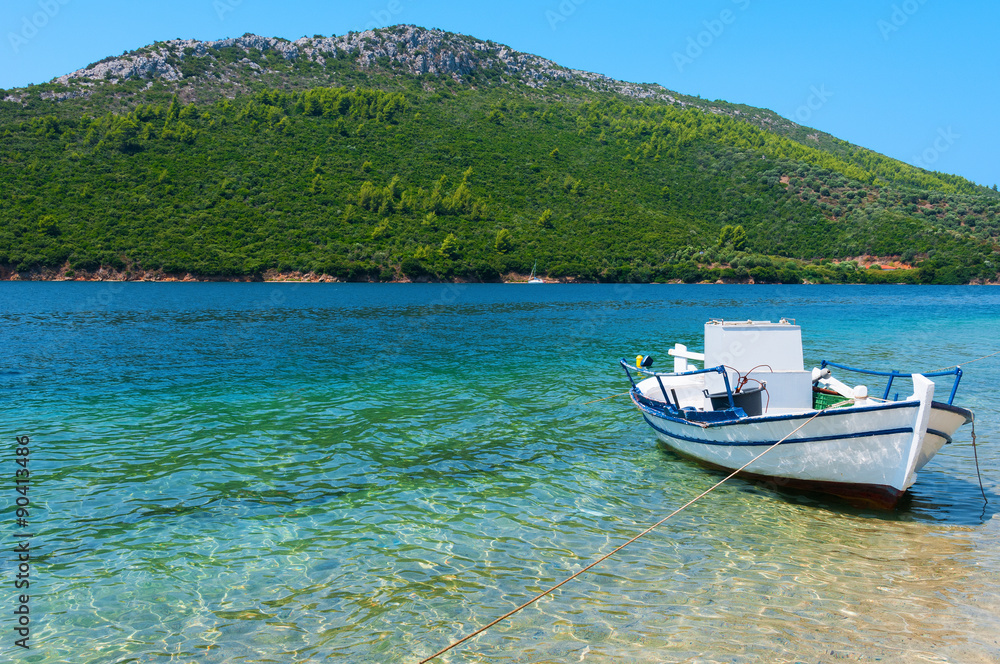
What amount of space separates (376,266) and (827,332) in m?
70.2

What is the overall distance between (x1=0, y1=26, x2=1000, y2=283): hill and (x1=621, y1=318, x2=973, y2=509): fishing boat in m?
84.6

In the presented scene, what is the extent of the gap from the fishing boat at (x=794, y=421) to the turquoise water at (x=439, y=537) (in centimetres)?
48

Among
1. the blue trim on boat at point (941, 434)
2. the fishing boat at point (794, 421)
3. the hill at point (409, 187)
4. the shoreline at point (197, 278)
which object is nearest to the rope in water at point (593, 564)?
the fishing boat at point (794, 421)

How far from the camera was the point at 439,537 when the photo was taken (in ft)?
26.7

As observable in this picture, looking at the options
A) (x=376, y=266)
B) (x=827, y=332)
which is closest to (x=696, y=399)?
(x=827, y=332)

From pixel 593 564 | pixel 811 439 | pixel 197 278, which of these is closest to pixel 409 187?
pixel 197 278

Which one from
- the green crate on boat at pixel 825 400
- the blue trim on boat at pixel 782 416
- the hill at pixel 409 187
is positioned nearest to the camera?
the blue trim on boat at pixel 782 416

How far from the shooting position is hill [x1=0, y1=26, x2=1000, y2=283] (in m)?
89.4

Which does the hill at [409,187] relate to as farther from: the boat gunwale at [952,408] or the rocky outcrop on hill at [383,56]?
the boat gunwale at [952,408]

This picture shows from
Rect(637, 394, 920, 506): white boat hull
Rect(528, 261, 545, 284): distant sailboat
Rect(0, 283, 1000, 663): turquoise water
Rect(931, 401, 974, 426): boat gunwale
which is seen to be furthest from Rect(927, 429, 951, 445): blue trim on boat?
Rect(528, 261, 545, 284): distant sailboat

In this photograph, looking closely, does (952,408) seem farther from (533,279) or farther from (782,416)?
(533,279)

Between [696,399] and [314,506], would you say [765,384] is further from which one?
[314,506]

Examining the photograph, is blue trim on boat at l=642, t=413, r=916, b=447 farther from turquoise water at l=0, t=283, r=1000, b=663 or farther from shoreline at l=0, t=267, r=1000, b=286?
shoreline at l=0, t=267, r=1000, b=286

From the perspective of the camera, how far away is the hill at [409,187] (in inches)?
3519
